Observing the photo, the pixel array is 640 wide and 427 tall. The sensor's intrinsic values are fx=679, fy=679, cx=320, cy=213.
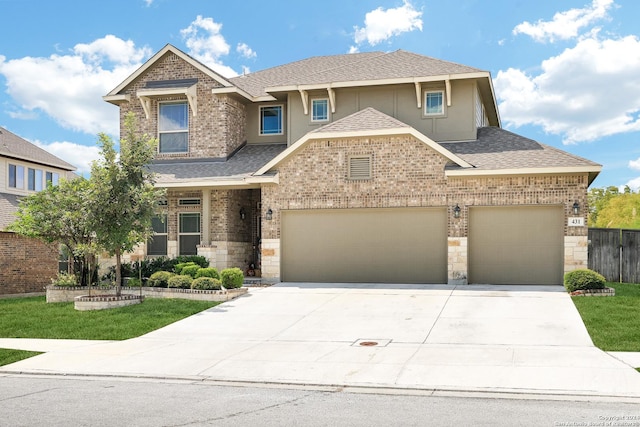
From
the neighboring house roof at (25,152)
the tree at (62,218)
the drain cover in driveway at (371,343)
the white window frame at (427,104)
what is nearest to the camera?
the drain cover in driveway at (371,343)

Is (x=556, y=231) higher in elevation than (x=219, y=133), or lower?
lower

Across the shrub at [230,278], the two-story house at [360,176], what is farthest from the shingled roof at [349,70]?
the shrub at [230,278]

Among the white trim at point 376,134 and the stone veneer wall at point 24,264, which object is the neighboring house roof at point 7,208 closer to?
the stone veneer wall at point 24,264

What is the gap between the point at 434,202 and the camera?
21.8 meters

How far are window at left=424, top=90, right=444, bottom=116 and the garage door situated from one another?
4.80 meters

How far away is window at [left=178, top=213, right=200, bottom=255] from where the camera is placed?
25.8m

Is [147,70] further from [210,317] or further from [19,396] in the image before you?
[19,396]

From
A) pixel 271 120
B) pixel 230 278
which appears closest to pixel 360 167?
pixel 230 278

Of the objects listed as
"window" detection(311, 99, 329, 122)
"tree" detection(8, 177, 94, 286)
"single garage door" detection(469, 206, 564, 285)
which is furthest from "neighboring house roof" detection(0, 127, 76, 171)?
"single garage door" detection(469, 206, 564, 285)

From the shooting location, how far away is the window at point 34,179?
1299 inches

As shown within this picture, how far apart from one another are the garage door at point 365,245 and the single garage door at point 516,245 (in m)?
1.07

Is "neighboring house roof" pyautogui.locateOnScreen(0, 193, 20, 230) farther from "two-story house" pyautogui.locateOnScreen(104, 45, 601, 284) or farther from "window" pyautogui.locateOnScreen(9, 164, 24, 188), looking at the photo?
"two-story house" pyautogui.locateOnScreen(104, 45, 601, 284)

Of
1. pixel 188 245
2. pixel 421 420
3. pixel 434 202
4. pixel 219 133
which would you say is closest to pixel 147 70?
pixel 219 133

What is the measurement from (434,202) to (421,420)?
14189mm
